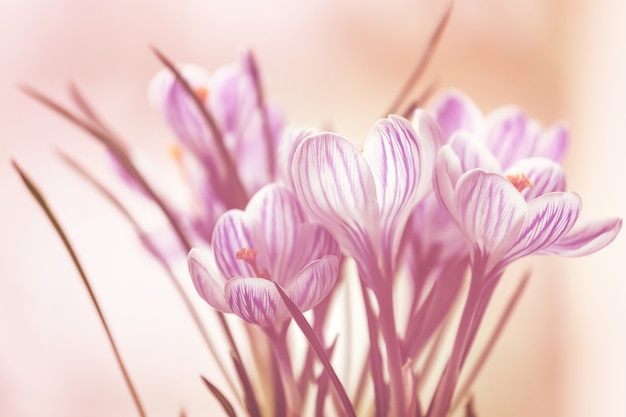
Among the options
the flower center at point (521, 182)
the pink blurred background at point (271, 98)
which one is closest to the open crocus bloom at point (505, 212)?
the flower center at point (521, 182)

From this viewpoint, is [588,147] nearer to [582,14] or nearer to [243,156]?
[582,14]

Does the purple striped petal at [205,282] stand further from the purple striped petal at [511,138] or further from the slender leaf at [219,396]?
the purple striped petal at [511,138]

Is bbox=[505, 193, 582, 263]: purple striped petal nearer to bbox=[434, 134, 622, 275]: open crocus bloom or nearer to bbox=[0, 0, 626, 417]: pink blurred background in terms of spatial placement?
bbox=[434, 134, 622, 275]: open crocus bloom

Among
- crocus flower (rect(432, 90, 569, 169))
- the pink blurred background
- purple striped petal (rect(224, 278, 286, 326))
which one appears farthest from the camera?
the pink blurred background

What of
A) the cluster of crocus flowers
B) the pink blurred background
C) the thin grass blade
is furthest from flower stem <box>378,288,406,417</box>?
the pink blurred background

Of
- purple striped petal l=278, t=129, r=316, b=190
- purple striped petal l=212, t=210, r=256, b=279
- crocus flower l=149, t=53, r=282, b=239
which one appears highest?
crocus flower l=149, t=53, r=282, b=239

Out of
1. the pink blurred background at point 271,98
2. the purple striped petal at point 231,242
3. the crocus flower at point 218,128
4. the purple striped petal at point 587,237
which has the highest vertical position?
the pink blurred background at point 271,98

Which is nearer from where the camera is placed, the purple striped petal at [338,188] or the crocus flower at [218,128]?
the purple striped petal at [338,188]
